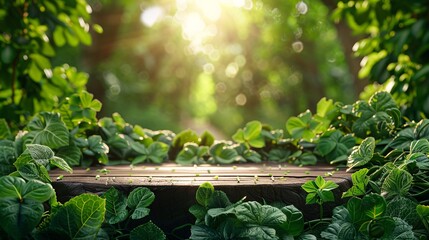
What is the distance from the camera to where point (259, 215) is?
150 centimetres

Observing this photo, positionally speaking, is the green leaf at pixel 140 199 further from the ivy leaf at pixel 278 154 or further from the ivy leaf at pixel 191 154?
the ivy leaf at pixel 278 154

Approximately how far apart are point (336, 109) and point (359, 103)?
17 centimetres

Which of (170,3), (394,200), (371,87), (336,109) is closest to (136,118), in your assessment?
(170,3)

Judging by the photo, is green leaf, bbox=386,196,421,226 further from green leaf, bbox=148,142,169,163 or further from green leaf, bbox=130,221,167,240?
green leaf, bbox=148,142,169,163

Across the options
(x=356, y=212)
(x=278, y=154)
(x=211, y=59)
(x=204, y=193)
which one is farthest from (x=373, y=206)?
(x=211, y=59)

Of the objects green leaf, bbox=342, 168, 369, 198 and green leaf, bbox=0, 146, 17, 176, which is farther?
green leaf, bbox=0, 146, 17, 176

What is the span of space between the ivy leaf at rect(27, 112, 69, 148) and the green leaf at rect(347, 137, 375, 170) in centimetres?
114

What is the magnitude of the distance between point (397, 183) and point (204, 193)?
608mm

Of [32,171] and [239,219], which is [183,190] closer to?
[239,219]

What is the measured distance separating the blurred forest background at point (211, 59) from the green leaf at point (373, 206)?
344 inches

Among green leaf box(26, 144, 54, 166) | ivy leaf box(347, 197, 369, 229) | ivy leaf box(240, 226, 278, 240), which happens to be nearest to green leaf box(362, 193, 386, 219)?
ivy leaf box(347, 197, 369, 229)

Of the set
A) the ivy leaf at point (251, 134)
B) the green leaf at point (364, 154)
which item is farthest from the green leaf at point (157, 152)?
the green leaf at point (364, 154)

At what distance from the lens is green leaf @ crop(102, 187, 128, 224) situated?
1574 millimetres

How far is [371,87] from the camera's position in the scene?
377 cm
